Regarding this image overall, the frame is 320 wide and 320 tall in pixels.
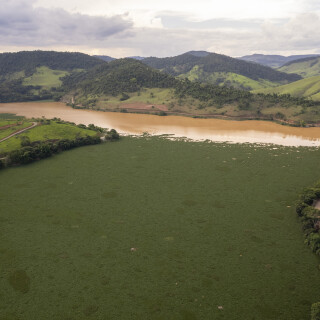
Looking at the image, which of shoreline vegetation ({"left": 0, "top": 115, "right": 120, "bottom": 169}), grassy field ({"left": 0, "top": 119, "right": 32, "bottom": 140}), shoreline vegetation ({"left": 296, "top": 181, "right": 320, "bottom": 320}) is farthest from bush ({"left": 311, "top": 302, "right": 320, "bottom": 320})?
grassy field ({"left": 0, "top": 119, "right": 32, "bottom": 140})

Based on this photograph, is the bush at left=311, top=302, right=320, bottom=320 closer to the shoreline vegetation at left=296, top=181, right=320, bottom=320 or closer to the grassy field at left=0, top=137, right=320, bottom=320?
the grassy field at left=0, top=137, right=320, bottom=320

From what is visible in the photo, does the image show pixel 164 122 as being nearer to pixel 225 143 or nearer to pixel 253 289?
pixel 225 143

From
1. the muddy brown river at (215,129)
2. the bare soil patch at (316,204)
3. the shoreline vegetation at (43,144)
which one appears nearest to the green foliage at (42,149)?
the shoreline vegetation at (43,144)

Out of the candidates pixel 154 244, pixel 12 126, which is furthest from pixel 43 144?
pixel 154 244

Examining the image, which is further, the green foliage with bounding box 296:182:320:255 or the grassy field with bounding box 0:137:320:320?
the green foliage with bounding box 296:182:320:255

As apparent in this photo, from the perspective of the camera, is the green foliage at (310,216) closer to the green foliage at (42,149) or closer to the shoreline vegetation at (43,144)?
the green foliage at (42,149)
